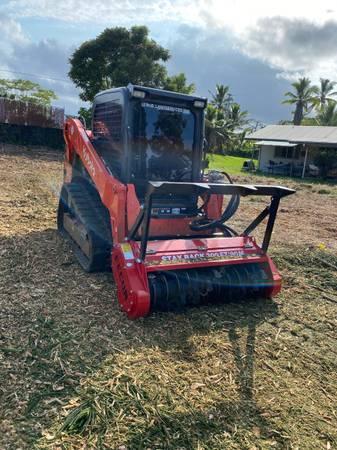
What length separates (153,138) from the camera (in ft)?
16.8

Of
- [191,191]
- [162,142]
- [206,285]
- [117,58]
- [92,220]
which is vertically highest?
[117,58]

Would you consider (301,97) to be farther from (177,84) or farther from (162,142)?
(162,142)

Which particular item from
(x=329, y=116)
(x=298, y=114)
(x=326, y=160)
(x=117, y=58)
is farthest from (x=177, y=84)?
(x=298, y=114)

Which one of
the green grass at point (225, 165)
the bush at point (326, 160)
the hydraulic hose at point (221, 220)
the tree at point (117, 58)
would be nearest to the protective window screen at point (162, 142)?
the hydraulic hose at point (221, 220)

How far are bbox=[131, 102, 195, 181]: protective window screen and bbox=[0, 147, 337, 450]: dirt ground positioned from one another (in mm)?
1424

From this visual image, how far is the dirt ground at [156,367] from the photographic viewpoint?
2785mm

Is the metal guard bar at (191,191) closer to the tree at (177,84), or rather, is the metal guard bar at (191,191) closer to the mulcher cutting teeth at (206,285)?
the mulcher cutting teeth at (206,285)

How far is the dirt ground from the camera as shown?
9.14 ft

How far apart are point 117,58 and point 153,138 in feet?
68.8

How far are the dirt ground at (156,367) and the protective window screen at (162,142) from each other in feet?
4.67

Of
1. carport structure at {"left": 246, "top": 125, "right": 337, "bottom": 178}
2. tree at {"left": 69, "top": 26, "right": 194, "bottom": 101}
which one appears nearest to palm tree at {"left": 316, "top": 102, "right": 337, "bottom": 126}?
carport structure at {"left": 246, "top": 125, "right": 337, "bottom": 178}

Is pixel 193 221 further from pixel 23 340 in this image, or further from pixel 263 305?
pixel 23 340

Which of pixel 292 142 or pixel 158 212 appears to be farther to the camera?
pixel 292 142

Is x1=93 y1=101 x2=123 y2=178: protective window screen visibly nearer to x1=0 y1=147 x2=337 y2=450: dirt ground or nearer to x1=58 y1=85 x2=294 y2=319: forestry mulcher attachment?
x1=58 y1=85 x2=294 y2=319: forestry mulcher attachment
